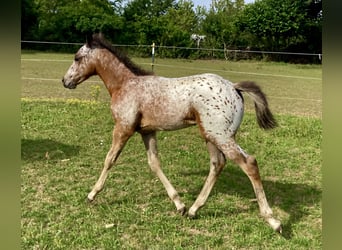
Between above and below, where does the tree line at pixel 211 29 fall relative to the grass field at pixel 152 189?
above

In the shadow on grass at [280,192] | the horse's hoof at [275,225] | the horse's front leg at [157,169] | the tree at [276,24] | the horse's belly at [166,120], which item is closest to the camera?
the horse's hoof at [275,225]

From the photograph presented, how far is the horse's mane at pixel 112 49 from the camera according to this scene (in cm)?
387

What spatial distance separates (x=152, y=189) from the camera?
174 inches

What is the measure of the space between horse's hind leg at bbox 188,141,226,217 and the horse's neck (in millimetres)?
1122

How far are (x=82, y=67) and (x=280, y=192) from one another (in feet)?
8.78

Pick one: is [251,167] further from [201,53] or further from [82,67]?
[201,53]

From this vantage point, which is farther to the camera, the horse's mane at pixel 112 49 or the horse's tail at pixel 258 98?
the horse's mane at pixel 112 49

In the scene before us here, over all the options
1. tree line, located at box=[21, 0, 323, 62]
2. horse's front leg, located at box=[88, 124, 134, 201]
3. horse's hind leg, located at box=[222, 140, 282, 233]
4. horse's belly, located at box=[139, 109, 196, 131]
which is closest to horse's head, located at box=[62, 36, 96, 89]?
horse's front leg, located at box=[88, 124, 134, 201]

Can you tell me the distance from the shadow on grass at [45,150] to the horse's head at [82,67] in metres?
1.83

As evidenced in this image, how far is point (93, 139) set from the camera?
638 centimetres

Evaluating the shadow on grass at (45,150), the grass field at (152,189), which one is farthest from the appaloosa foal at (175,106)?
the shadow on grass at (45,150)

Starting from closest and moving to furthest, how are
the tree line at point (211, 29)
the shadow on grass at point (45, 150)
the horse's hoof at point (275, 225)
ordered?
the horse's hoof at point (275, 225) < the shadow on grass at point (45, 150) < the tree line at point (211, 29)

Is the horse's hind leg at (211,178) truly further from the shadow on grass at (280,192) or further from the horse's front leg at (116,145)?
the horse's front leg at (116,145)

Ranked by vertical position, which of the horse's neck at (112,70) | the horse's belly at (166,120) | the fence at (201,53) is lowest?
the horse's belly at (166,120)
